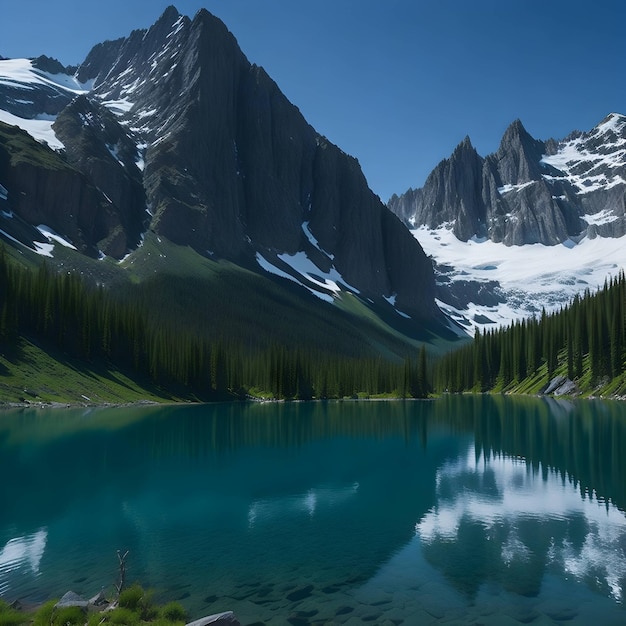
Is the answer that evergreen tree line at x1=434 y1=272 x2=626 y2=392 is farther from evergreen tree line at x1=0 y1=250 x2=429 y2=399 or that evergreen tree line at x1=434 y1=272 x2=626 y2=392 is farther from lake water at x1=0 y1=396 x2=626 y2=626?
lake water at x1=0 y1=396 x2=626 y2=626

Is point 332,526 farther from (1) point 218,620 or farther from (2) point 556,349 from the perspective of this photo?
(2) point 556,349

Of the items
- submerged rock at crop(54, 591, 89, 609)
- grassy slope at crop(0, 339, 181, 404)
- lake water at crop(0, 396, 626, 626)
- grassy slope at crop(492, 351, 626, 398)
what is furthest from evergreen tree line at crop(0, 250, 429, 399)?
submerged rock at crop(54, 591, 89, 609)

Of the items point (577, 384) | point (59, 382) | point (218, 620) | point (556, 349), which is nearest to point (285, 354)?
point (59, 382)

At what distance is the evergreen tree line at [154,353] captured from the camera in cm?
12162

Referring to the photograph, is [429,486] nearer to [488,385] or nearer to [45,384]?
[45,384]

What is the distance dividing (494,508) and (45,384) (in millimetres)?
88709

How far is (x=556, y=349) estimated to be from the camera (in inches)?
5531

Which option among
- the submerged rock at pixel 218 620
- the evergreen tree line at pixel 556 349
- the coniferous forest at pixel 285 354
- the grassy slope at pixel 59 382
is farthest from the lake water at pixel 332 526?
the coniferous forest at pixel 285 354

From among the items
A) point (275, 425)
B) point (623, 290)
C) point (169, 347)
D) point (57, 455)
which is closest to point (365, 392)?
point (169, 347)

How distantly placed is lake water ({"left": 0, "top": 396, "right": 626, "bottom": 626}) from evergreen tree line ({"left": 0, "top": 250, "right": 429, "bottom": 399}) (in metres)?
69.0

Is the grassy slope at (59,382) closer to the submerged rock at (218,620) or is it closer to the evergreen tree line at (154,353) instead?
the evergreen tree line at (154,353)

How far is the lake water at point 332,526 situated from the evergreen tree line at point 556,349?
63247 millimetres

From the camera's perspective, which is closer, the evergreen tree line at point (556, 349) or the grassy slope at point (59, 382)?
the grassy slope at point (59, 382)

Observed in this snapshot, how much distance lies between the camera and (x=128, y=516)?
30.6 m
